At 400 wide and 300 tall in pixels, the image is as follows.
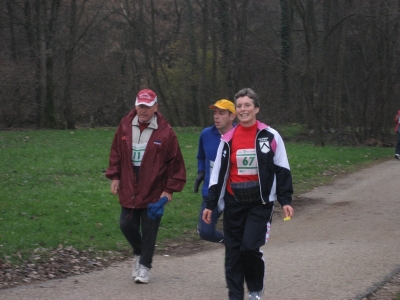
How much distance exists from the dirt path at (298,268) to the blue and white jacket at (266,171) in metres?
1.19

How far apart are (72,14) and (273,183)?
1091 inches

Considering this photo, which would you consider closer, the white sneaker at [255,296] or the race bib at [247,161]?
the race bib at [247,161]

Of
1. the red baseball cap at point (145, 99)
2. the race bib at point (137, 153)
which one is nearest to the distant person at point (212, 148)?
the red baseball cap at point (145, 99)

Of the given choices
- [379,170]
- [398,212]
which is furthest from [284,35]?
[398,212]

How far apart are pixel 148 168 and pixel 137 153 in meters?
0.19

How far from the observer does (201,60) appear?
33938 millimetres

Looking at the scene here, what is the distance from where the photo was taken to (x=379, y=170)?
16.7m

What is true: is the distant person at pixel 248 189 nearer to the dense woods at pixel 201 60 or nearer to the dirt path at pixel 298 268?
the dirt path at pixel 298 268

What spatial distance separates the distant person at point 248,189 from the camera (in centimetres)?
552

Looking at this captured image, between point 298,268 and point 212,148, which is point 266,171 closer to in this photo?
point 212,148

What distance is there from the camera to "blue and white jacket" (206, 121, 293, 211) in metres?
5.51

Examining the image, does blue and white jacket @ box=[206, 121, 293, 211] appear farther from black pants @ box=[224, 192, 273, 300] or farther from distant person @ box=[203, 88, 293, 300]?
black pants @ box=[224, 192, 273, 300]

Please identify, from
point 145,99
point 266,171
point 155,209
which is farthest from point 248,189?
point 145,99

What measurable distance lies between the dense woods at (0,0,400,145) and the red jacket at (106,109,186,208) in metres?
17.1
